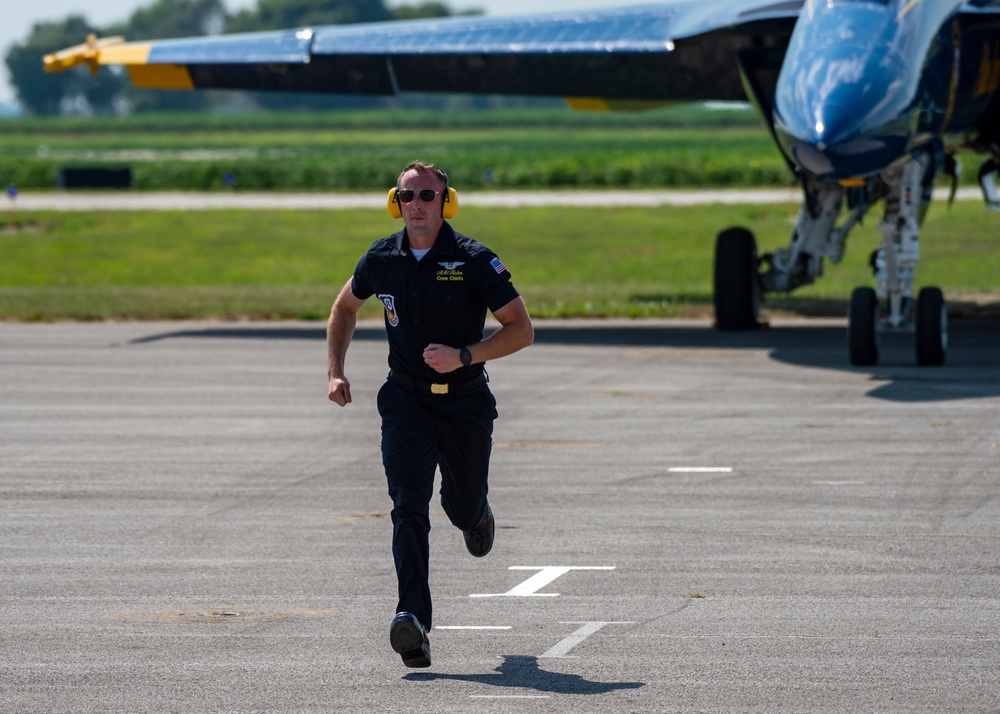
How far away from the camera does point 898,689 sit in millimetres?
6426

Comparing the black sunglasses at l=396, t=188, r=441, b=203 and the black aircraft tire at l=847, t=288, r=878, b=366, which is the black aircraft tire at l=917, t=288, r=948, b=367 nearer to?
the black aircraft tire at l=847, t=288, r=878, b=366

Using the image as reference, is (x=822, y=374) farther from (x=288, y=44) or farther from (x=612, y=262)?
(x=612, y=262)

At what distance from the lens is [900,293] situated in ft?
58.0

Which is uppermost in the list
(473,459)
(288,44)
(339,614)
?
(288,44)

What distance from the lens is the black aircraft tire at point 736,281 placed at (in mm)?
20719

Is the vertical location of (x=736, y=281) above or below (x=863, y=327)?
below

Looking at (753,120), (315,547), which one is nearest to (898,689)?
(315,547)

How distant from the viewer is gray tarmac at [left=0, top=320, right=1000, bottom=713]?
21.8 ft

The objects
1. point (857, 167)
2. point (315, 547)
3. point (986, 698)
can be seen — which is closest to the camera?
point (986, 698)

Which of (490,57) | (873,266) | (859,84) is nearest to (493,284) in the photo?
(859,84)

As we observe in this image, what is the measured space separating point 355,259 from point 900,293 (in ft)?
61.8

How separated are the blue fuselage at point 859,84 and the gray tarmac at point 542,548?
2.33m

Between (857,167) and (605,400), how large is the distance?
326 centimetres

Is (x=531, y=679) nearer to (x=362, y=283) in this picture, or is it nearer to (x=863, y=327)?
(x=362, y=283)
